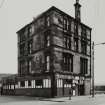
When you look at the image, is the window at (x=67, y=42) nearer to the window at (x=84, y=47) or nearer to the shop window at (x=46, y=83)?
the window at (x=84, y=47)

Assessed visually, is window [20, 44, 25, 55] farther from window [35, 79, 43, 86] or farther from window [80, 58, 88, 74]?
window [80, 58, 88, 74]

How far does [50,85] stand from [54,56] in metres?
4.30

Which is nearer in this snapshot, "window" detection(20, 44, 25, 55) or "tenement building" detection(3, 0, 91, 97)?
"tenement building" detection(3, 0, 91, 97)

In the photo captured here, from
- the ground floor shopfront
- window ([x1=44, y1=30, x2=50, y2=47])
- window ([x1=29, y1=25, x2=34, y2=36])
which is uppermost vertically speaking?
window ([x1=29, y1=25, x2=34, y2=36])

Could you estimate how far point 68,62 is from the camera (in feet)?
119

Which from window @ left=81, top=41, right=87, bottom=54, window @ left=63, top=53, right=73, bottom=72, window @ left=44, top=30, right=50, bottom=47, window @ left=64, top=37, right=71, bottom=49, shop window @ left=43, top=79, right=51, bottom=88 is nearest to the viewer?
shop window @ left=43, top=79, right=51, bottom=88

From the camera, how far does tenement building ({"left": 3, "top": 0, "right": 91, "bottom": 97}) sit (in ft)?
111

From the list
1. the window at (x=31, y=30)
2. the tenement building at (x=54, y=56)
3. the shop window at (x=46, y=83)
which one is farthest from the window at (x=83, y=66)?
the window at (x=31, y=30)

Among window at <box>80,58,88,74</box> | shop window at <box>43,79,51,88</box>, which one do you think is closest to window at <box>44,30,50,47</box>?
shop window at <box>43,79,51,88</box>

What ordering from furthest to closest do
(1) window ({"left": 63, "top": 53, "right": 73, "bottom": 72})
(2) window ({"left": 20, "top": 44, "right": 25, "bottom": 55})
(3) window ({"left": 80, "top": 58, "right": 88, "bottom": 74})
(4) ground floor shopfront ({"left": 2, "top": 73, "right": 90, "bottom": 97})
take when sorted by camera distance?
(2) window ({"left": 20, "top": 44, "right": 25, "bottom": 55}) → (3) window ({"left": 80, "top": 58, "right": 88, "bottom": 74}) → (1) window ({"left": 63, "top": 53, "right": 73, "bottom": 72}) → (4) ground floor shopfront ({"left": 2, "top": 73, "right": 90, "bottom": 97})

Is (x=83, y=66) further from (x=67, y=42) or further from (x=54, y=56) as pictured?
(x=54, y=56)

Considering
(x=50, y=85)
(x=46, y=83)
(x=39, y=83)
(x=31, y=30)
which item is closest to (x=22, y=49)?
(x=31, y=30)

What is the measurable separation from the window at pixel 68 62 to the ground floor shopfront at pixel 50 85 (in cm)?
127

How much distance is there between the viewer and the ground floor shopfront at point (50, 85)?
109 ft
